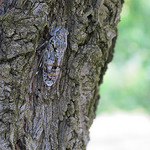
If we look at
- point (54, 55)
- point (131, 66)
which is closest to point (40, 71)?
point (54, 55)

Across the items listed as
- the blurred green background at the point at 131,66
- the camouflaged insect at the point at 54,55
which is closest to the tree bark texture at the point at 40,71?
the camouflaged insect at the point at 54,55

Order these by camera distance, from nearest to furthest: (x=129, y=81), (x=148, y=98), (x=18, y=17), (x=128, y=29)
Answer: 1. (x=18, y=17)
2. (x=128, y=29)
3. (x=129, y=81)
4. (x=148, y=98)

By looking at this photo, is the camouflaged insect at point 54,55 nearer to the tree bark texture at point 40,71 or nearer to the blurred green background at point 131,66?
the tree bark texture at point 40,71

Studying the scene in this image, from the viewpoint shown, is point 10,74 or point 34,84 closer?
point 10,74

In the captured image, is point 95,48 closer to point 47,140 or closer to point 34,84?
point 34,84

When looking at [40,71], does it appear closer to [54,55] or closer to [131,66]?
[54,55]

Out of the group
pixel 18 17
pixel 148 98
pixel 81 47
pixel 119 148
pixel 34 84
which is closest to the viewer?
pixel 18 17

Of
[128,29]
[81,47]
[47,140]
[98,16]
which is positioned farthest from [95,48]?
[128,29]
